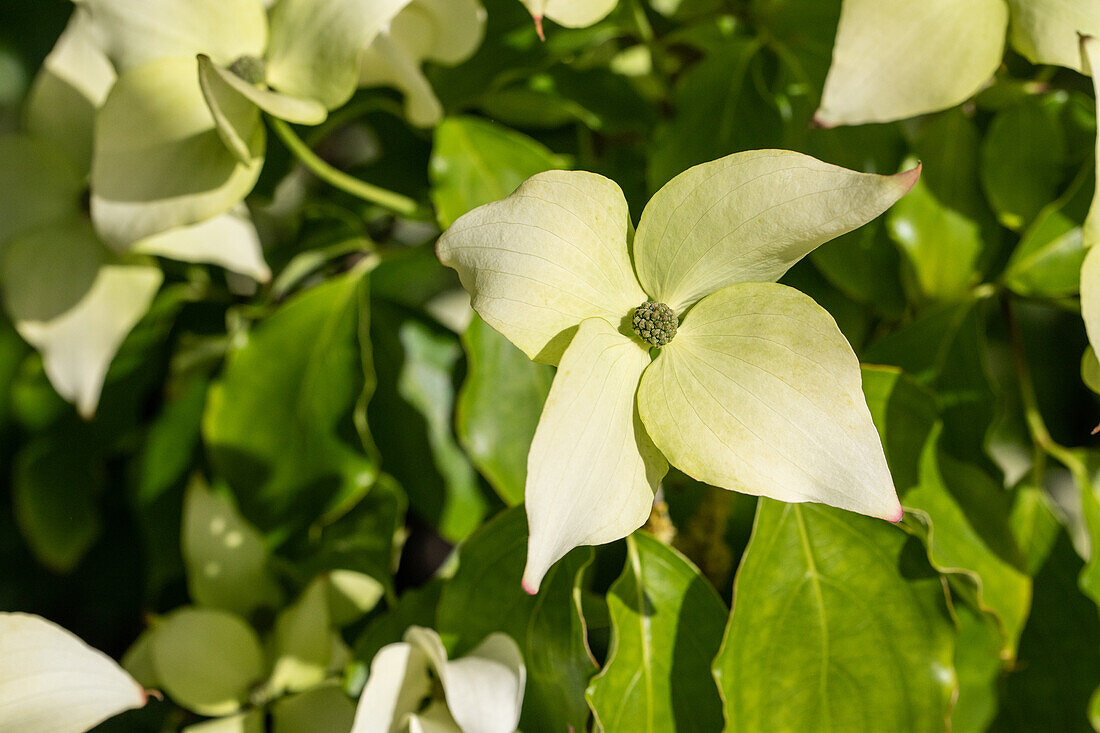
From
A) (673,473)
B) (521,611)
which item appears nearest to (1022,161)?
(673,473)

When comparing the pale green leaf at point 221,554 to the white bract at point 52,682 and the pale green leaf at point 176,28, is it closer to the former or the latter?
the white bract at point 52,682

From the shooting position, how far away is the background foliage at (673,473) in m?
0.39

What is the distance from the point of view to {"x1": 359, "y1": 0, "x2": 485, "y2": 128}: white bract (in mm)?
423

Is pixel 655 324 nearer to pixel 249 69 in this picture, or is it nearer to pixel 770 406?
pixel 770 406

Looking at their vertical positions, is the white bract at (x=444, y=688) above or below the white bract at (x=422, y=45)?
below

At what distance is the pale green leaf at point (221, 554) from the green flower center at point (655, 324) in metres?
0.32

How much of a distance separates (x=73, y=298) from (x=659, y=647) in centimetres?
40

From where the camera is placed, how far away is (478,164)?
18.6 inches

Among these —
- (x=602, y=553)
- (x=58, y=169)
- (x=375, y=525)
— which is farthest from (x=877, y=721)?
(x=58, y=169)

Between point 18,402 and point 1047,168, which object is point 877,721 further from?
point 18,402

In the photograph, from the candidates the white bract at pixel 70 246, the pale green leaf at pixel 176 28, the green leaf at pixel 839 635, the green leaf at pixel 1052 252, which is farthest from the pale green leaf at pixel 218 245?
the green leaf at pixel 1052 252

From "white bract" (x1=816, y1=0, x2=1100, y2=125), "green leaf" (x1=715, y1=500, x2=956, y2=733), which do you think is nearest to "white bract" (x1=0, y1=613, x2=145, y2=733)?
"green leaf" (x1=715, y1=500, x2=956, y2=733)

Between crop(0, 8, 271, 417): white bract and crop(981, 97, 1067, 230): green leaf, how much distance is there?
449mm

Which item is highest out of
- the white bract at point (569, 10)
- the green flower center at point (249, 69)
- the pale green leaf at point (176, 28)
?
the white bract at point (569, 10)
